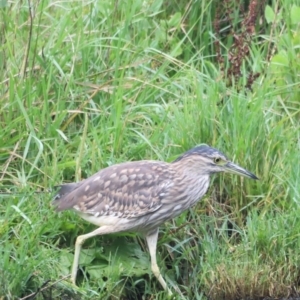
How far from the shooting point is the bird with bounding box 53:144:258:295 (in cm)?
662

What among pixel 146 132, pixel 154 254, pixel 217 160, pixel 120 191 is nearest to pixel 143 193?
pixel 120 191

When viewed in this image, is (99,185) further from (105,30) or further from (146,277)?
(105,30)

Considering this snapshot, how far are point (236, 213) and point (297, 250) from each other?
1.79 feet

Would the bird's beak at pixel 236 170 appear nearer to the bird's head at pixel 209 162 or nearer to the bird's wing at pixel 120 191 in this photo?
the bird's head at pixel 209 162

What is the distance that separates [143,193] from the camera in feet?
22.0

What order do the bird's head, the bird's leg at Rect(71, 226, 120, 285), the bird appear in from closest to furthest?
A: the bird's leg at Rect(71, 226, 120, 285) → the bird → the bird's head

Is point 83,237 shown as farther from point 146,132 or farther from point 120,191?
point 146,132

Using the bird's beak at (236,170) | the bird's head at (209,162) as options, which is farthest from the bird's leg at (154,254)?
the bird's beak at (236,170)

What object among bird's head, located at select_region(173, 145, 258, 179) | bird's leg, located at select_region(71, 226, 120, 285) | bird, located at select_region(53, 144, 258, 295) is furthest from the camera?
bird's head, located at select_region(173, 145, 258, 179)

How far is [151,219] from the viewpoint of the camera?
6.65 meters

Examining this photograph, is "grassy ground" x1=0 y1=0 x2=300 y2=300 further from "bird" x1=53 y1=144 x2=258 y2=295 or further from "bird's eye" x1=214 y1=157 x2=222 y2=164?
"bird's eye" x1=214 y1=157 x2=222 y2=164

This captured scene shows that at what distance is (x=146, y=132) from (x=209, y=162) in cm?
84

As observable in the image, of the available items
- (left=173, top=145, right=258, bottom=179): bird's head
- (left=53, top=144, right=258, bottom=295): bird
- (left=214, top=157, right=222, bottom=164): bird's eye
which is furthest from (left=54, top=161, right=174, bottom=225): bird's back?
(left=214, top=157, right=222, bottom=164): bird's eye

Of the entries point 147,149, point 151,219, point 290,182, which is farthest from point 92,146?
point 290,182
